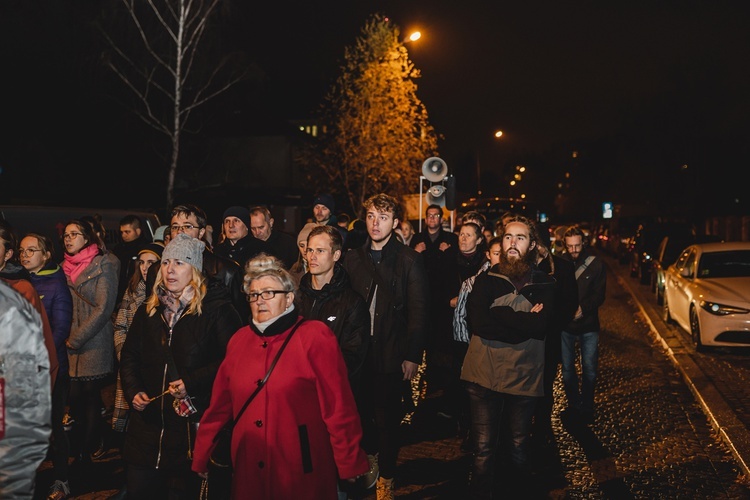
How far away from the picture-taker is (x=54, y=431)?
192 inches

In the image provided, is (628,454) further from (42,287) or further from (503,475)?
(42,287)

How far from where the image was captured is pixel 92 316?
222 inches

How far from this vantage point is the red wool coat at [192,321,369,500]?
10.4 feet

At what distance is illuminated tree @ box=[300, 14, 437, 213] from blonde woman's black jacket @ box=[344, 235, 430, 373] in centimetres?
2323

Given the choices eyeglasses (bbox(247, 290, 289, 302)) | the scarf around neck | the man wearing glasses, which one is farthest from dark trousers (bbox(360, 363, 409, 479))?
eyeglasses (bbox(247, 290, 289, 302))

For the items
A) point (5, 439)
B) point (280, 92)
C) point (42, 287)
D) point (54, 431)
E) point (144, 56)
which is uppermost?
point (280, 92)

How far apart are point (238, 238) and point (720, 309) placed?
7122 millimetres

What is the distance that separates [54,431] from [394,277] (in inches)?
105

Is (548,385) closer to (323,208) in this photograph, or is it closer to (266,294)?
(323,208)

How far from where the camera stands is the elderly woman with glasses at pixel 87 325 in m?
5.64

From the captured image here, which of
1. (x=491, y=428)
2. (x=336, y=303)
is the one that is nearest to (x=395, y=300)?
(x=336, y=303)

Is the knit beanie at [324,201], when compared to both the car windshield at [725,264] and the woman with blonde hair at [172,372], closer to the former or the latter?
the woman with blonde hair at [172,372]

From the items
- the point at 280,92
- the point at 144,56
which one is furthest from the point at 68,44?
the point at 280,92

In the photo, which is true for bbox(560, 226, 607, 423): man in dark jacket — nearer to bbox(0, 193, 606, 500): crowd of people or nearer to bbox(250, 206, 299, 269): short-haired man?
bbox(0, 193, 606, 500): crowd of people
